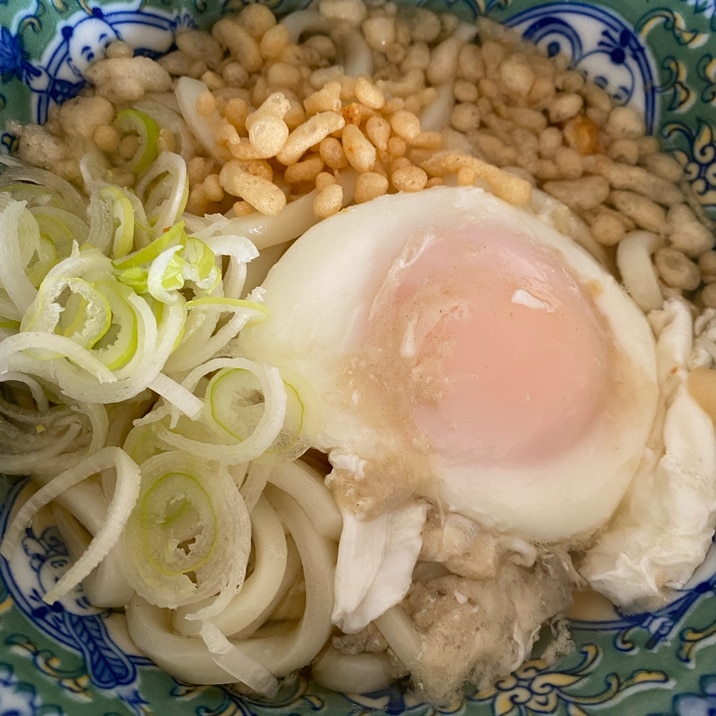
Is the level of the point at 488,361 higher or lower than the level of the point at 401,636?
higher

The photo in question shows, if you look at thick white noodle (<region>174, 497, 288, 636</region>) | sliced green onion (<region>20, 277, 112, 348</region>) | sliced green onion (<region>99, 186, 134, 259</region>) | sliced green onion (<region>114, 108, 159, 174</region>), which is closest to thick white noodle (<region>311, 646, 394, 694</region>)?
thick white noodle (<region>174, 497, 288, 636</region>)

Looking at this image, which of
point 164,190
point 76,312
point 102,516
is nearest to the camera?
point 76,312

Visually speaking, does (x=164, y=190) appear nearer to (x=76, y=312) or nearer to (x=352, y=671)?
(x=76, y=312)

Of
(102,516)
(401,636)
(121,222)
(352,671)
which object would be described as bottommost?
(352,671)

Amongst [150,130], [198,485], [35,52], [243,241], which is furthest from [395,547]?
[35,52]

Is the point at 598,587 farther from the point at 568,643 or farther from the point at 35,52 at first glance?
the point at 35,52

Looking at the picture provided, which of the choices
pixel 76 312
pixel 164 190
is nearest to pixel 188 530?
pixel 76 312

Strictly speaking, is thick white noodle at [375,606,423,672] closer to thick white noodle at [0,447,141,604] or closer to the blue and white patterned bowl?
the blue and white patterned bowl

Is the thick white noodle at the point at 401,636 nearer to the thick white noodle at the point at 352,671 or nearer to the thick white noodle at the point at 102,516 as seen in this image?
the thick white noodle at the point at 352,671
